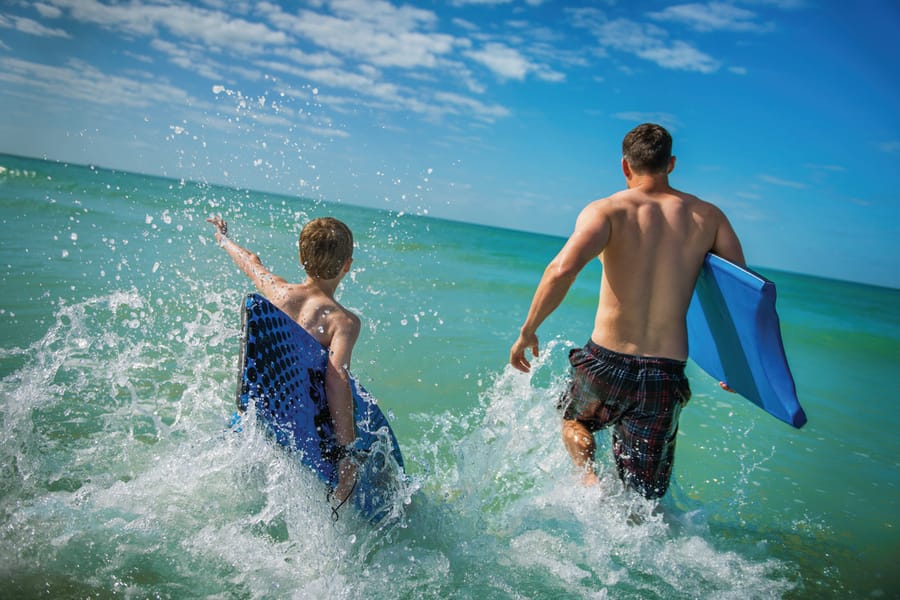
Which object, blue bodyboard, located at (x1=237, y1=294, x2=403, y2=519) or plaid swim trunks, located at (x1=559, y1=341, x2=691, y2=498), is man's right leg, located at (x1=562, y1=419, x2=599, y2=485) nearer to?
plaid swim trunks, located at (x1=559, y1=341, x2=691, y2=498)

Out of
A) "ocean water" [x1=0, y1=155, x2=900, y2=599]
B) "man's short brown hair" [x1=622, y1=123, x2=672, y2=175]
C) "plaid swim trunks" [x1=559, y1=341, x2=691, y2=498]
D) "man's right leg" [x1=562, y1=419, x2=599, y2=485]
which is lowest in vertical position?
"ocean water" [x1=0, y1=155, x2=900, y2=599]

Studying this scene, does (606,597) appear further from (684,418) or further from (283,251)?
(283,251)

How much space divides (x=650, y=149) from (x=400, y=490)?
214 cm

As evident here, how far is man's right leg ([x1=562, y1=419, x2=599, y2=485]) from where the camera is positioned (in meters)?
3.23

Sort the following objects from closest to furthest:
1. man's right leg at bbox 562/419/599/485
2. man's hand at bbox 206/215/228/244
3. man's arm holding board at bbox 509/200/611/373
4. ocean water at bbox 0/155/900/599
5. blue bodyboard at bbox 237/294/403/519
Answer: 1. blue bodyboard at bbox 237/294/403/519
2. ocean water at bbox 0/155/900/599
3. man's arm holding board at bbox 509/200/611/373
4. man's right leg at bbox 562/419/599/485
5. man's hand at bbox 206/215/228/244

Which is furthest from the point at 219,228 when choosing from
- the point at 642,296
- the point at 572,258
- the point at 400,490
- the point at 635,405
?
the point at 635,405

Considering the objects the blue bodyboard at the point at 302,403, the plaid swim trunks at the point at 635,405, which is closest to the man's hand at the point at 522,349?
the plaid swim trunks at the point at 635,405

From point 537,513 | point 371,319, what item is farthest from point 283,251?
point 537,513

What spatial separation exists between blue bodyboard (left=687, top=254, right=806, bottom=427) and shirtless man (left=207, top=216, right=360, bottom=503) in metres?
1.86

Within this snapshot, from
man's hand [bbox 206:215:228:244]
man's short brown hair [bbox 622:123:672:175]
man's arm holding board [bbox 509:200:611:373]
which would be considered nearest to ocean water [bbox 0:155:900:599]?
man's hand [bbox 206:215:228:244]

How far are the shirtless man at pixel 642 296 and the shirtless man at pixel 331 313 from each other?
2.77 ft

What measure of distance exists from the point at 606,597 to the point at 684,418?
351 cm

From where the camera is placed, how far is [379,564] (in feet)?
8.98

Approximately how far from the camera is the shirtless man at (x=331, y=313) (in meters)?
2.74
